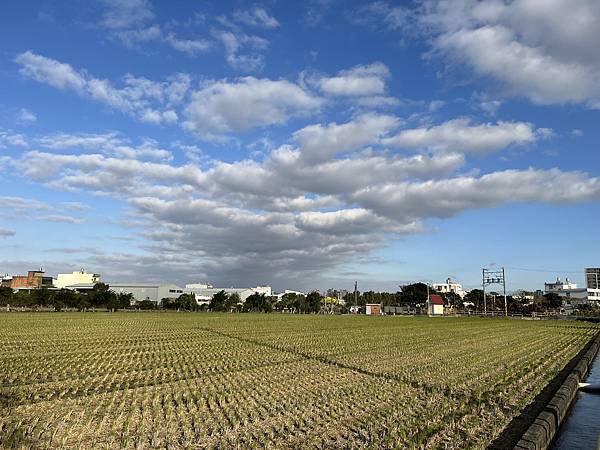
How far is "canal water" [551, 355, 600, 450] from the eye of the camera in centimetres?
901

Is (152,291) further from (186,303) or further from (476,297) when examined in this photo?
(476,297)

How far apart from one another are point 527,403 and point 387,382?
12.4ft

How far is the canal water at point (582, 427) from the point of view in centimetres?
901

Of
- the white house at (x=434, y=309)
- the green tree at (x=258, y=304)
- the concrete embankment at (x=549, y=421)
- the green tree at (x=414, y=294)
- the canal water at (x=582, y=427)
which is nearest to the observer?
the concrete embankment at (x=549, y=421)

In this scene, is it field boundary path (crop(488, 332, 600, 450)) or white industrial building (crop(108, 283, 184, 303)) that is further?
white industrial building (crop(108, 283, 184, 303))

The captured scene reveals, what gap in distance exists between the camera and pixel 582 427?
10.2 metres

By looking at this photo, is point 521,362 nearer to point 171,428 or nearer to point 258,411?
point 258,411

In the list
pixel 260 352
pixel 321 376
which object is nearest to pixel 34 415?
pixel 321 376

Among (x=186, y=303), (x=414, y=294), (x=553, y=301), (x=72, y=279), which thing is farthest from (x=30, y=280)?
(x=553, y=301)

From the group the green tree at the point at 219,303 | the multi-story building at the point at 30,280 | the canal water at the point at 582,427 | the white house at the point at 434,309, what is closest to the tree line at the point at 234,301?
the green tree at the point at 219,303

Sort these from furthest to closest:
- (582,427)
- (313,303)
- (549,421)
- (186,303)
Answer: (313,303), (186,303), (582,427), (549,421)

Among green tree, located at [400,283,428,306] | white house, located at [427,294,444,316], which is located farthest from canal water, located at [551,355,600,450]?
green tree, located at [400,283,428,306]

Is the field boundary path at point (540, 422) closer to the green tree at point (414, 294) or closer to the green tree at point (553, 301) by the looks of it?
the green tree at point (414, 294)

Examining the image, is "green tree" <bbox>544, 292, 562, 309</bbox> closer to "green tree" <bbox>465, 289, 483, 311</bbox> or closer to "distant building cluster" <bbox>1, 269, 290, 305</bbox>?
"green tree" <bbox>465, 289, 483, 311</bbox>
